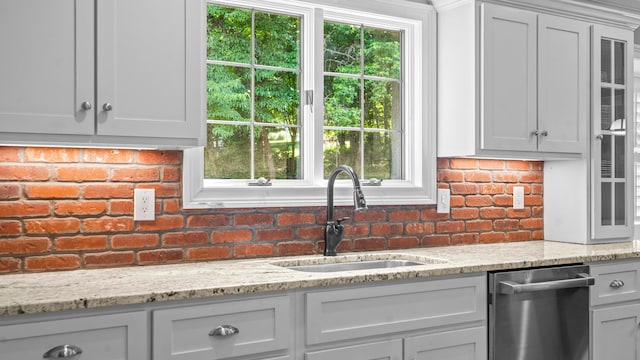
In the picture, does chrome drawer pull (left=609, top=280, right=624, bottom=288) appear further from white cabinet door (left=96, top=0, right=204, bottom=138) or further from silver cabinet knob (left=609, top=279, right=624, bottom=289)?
white cabinet door (left=96, top=0, right=204, bottom=138)

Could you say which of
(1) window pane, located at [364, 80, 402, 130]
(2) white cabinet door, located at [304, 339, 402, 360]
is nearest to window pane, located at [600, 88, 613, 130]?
(1) window pane, located at [364, 80, 402, 130]

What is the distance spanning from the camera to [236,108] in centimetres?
291

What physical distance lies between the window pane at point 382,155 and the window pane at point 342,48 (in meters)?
0.36

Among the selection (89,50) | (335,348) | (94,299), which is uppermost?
(89,50)

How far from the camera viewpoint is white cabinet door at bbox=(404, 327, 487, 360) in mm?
2457

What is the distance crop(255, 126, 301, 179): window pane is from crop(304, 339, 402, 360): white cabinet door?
3.24 ft

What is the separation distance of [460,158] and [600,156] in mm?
813

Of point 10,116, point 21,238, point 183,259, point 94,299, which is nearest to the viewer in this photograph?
point 94,299

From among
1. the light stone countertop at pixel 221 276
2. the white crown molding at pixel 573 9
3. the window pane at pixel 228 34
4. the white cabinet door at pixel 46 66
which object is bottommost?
the light stone countertop at pixel 221 276

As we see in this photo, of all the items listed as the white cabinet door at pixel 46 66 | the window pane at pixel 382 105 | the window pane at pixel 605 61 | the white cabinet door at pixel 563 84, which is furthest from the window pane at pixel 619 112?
the white cabinet door at pixel 46 66

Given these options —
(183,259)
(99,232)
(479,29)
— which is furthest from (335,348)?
(479,29)

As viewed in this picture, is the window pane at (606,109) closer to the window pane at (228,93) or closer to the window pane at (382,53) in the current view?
the window pane at (382,53)

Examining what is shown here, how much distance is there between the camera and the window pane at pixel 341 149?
3.16 meters

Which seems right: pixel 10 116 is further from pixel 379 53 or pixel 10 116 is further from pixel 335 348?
pixel 379 53
